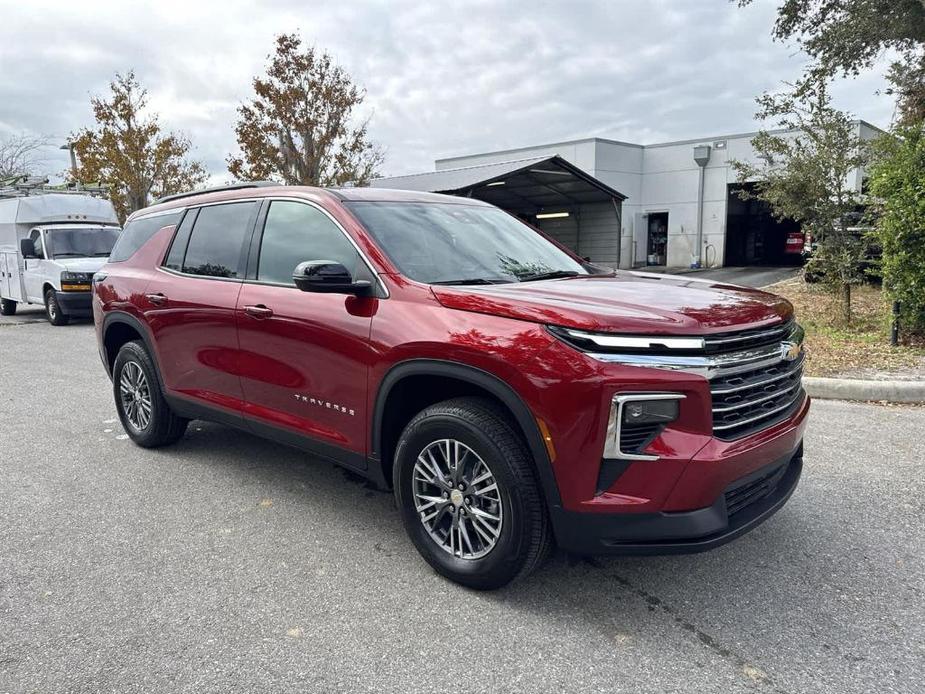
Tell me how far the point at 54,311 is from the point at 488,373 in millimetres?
14459

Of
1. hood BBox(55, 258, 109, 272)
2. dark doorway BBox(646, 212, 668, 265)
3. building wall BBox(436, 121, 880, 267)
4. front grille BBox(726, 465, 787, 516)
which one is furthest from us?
dark doorway BBox(646, 212, 668, 265)

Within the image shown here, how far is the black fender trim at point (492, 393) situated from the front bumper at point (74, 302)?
42.5ft

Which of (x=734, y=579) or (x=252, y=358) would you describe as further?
(x=252, y=358)

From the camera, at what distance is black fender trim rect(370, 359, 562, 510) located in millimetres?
2805

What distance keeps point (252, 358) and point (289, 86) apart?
21.4 metres

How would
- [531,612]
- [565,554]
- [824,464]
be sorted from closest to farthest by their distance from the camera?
[531,612], [565,554], [824,464]

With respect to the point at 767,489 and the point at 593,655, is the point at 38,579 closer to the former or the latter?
the point at 593,655

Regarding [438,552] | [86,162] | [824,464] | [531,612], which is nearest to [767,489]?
[531,612]

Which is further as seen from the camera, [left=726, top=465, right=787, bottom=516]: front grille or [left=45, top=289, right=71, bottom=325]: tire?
[left=45, top=289, right=71, bottom=325]: tire

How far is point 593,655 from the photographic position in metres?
2.69

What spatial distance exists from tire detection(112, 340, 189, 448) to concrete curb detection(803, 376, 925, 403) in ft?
18.7

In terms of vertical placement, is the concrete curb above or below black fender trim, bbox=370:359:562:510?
below

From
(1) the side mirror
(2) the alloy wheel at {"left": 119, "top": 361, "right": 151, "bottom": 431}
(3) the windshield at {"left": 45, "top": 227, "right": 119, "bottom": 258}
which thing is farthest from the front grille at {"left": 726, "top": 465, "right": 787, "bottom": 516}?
(3) the windshield at {"left": 45, "top": 227, "right": 119, "bottom": 258}

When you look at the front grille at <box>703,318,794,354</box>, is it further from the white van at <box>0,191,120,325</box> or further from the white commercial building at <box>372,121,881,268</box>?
the white commercial building at <box>372,121,881,268</box>
